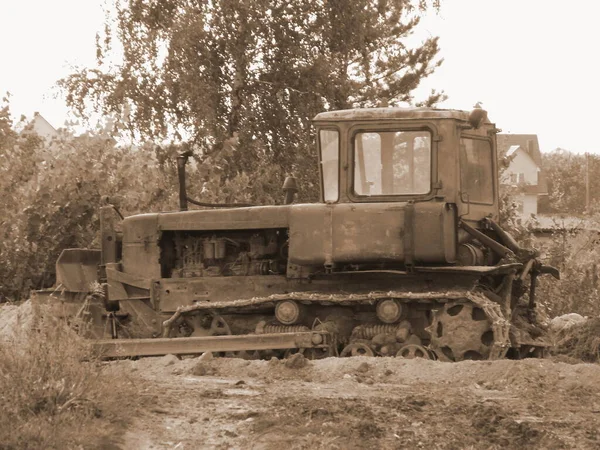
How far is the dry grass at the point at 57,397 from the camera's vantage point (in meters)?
7.48

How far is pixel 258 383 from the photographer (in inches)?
410

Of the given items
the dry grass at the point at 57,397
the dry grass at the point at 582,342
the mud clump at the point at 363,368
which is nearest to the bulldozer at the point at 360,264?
the dry grass at the point at 582,342

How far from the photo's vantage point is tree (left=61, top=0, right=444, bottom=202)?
2541 cm

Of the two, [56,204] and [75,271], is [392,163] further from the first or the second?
[56,204]

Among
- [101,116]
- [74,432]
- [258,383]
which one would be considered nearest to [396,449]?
[74,432]

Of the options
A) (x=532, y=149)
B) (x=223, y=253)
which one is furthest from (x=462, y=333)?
(x=532, y=149)

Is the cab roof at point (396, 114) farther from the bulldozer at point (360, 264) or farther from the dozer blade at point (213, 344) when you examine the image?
the dozer blade at point (213, 344)

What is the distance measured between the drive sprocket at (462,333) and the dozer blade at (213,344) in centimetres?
114

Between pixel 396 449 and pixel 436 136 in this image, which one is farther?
pixel 436 136

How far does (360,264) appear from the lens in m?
12.6

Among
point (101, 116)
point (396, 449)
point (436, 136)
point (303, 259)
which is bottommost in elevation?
point (396, 449)

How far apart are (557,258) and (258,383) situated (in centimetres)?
1126

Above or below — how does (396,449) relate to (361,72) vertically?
below

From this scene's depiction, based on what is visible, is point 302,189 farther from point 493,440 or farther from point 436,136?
point 493,440
